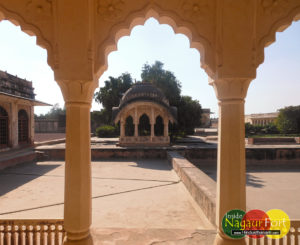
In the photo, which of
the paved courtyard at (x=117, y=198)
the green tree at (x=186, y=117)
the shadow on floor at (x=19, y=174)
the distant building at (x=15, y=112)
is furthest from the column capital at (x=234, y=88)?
the green tree at (x=186, y=117)

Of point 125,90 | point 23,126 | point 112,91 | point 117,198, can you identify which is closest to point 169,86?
point 125,90

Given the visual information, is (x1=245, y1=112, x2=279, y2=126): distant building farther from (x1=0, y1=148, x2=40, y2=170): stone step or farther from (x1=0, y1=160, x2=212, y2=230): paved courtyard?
(x1=0, y1=148, x2=40, y2=170): stone step

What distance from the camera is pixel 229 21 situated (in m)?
2.41

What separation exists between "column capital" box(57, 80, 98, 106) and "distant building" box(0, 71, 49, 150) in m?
13.0

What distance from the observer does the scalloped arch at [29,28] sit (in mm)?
2371

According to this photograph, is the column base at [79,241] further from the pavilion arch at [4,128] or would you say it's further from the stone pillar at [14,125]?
the stone pillar at [14,125]

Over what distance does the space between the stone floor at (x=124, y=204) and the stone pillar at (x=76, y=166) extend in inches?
24.1

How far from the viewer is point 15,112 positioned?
14953 millimetres

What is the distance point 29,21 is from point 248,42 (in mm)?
2663

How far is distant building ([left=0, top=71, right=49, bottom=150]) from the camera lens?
46.0ft

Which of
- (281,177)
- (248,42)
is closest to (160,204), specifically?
(248,42)

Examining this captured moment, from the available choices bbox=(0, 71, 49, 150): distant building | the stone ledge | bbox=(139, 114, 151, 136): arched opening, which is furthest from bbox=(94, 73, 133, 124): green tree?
the stone ledge

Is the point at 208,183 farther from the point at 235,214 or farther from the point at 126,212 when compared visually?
the point at 235,214

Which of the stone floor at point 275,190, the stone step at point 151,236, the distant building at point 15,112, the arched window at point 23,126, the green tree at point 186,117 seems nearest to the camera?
the stone step at point 151,236
